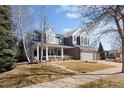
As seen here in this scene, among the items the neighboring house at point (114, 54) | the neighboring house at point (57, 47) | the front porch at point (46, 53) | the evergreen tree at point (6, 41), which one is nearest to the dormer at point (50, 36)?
the neighboring house at point (57, 47)

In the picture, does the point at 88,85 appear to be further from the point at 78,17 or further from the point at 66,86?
the point at 78,17

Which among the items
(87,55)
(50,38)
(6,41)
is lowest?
(87,55)

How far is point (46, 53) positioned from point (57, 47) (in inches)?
88.8

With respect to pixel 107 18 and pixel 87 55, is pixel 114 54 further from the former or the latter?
pixel 107 18

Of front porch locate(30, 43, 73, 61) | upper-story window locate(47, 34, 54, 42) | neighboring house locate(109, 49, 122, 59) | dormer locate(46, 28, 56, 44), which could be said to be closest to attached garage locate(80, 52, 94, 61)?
front porch locate(30, 43, 73, 61)

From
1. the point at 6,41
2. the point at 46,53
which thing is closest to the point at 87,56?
the point at 46,53

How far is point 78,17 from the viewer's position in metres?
16.1

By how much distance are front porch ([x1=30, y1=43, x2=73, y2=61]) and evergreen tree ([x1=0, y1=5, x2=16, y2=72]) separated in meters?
6.67

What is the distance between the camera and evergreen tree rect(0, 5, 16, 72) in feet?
48.2

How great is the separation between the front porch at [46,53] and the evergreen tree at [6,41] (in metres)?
6.67

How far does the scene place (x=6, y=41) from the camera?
15.3 meters

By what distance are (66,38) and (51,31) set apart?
4136mm

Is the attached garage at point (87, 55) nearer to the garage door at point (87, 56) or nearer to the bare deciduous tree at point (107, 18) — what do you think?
the garage door at point (87, 56)

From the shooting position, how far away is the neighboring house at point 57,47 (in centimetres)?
2286
